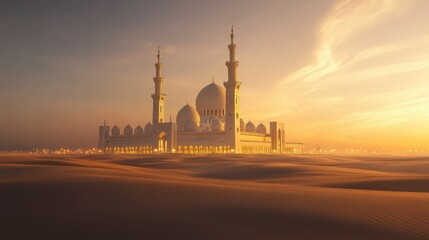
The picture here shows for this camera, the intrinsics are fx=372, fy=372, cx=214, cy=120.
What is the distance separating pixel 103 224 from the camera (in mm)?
4270

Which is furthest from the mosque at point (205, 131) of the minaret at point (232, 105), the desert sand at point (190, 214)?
the desert sand at point (190, 214)

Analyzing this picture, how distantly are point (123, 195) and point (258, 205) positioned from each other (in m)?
2.09

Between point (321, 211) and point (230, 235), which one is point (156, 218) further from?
point (321, 211)

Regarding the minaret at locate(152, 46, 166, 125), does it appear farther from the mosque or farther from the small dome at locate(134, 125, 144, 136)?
the small dome at locate(134, 125, 144, 136)

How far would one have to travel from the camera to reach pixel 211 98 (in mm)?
76375

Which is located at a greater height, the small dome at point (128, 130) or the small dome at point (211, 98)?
the small dome at point (211, 98)

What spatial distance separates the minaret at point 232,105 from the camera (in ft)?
216

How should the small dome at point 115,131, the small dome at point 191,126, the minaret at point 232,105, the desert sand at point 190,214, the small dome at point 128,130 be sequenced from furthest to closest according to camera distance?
the small dome at point 115,131 < the small dome at point 128,130 < the small dome at point 191,126 < the minaret at point 232,105 < the desert sand at point 190,214

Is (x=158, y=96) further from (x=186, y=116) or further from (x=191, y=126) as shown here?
(x=191, y=126)

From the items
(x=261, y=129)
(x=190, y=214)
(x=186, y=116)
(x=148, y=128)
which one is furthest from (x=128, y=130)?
(x=190, y=214)

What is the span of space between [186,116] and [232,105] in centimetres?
1395

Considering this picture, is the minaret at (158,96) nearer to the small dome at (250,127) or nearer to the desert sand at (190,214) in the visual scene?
the small dome at (250,127)

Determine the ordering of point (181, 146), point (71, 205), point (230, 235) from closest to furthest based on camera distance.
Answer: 1. point (230, 235)
2. point (71, 205)
3. point (181, 146)

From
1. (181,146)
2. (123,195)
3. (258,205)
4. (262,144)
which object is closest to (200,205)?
(258,205)
